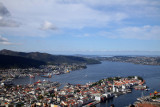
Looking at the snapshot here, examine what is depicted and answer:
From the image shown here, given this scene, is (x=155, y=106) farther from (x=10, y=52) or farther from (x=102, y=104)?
(x=10, y=52)

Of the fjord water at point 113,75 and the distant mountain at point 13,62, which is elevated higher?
the distant mountain at point 13,62

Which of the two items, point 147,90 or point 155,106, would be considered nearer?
point 155,106

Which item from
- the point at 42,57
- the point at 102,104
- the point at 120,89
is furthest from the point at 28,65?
the point at 102,104

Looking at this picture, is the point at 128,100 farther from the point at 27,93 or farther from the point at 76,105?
the point at 27,93

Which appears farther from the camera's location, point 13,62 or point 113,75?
point 13,62

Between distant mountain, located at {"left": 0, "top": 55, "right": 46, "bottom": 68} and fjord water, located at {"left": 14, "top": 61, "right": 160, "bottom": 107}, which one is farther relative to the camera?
distant mountain, located at {"left": 0, "top": 55, "right": 46, "bottom": 68}

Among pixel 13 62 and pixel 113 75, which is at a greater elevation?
pixel 13 62

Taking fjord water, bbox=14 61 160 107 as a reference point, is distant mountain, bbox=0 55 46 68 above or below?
above

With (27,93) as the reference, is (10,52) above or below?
above

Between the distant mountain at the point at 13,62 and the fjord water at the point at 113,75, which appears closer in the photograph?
the fjord water at the point at 113,75

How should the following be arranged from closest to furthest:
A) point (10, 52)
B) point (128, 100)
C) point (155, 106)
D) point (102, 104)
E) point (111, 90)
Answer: point (155, 106)
point (102, 104)
point (128, 100)
point (111, 90)
point (10, 52)

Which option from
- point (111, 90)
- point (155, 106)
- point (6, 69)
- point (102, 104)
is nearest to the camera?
point (155, 106)
